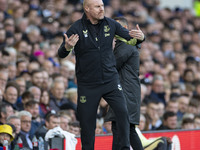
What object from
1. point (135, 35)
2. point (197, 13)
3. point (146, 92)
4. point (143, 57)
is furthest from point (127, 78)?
point (197, 13)

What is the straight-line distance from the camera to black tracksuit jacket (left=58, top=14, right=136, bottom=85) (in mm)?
6188

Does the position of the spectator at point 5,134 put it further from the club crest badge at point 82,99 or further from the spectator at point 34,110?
the club crest badge at point 82,99

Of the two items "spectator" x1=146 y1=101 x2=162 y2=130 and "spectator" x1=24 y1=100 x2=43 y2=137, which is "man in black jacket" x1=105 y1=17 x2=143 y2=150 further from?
"spectator" x1=146 y1=101 x2=162 y2=130

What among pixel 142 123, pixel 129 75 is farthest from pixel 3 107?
pixel 129 75

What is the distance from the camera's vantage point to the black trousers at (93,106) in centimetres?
624

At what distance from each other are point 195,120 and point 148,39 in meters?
6.32

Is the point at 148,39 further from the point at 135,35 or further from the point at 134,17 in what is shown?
the point at 135,35

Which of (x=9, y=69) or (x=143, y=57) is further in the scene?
(x=143, y=57)

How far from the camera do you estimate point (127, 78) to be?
6961 mm

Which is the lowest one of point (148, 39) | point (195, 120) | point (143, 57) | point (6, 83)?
point (195, 120)

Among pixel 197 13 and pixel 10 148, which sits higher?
pixel 197 13

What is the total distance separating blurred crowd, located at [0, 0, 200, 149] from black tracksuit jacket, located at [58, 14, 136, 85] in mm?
2668

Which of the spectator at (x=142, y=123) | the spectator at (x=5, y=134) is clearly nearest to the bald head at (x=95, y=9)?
the spectator at (x=5, y=134)

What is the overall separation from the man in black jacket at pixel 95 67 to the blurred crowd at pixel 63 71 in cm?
250
